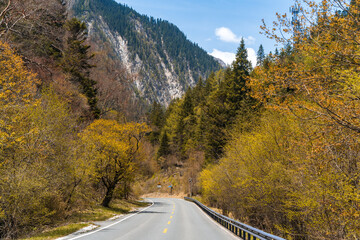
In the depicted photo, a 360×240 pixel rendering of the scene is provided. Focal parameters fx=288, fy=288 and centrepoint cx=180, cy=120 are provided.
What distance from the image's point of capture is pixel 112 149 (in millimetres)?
25797

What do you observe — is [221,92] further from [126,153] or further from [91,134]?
[91,134]

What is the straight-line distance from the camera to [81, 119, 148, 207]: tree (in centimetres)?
2519

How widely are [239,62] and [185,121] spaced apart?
117ft

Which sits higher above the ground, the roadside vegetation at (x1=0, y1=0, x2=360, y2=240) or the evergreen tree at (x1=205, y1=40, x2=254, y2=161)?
the evergreen tree at (x1=205, y1=40, x2=254, y2=161)

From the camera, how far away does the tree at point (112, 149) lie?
25188 millimetres

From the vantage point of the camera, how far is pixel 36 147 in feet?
46.8

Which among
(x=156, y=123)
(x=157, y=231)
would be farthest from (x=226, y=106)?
(x=156, y=123)

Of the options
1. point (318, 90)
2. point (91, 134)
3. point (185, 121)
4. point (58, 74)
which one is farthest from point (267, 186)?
point (185, 121)

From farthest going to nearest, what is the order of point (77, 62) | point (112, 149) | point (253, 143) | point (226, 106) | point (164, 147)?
point (164, 147) < point (226, 106) < point (77, 62) < point (112, 149) < point (253, 143)

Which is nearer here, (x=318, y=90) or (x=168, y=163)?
(x=318, y=90)

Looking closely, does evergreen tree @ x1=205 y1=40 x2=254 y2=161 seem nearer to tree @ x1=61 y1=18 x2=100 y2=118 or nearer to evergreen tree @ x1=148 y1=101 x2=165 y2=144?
tree @ x1=61 y1=18 x2=100 y2=118

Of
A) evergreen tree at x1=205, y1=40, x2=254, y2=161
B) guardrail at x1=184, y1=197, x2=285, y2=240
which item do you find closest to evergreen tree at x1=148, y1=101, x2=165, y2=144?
evergreen tree at x1=205, y1=40, x2=254, y2=161

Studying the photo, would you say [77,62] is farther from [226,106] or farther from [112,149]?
[226,106]

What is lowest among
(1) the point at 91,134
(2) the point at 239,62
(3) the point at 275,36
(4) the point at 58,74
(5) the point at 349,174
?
(5) the point at 349,174
